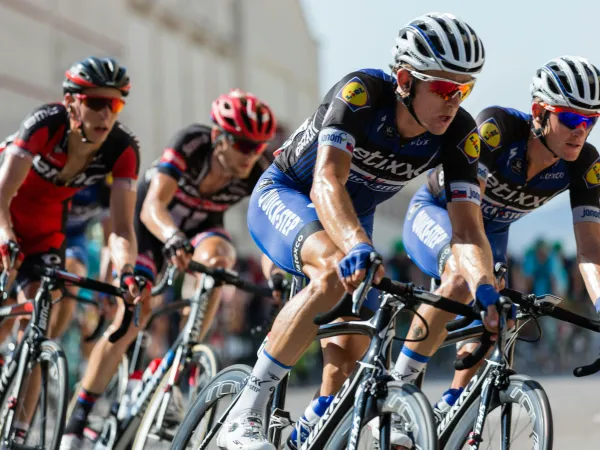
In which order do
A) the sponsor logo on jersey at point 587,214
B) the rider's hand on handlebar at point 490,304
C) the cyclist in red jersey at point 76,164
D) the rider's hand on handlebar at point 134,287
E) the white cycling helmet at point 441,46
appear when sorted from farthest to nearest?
the cyclist in red jersey at point 76,164
the rider's hand on handlebar at point 134,287
the sponsor logo on jersey at point 587,214
the white cycling helmet at point 441,46
the rider's hand on handlebar at point 490,304

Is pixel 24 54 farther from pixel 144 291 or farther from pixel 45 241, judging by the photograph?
pixel 144 291

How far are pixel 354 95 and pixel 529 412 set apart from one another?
1.53 metres

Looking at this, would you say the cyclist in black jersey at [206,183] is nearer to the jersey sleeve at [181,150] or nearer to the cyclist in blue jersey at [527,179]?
the jersey sleeve at [181,150]

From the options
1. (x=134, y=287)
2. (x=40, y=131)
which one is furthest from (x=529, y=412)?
(x=40, y=131)

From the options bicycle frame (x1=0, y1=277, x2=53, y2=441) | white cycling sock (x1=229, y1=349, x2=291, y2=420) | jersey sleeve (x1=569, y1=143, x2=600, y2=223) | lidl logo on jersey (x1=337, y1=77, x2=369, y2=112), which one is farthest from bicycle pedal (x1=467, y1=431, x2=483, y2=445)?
bicycle frame (x1=0, y1=277, x2=53, y2=441)

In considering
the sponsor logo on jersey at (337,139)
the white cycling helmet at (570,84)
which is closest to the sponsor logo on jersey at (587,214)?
the white cycling helmet at (570,84)

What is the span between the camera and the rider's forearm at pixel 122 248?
666 cm

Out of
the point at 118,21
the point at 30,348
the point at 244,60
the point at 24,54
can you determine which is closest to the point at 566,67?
the point at 30,348

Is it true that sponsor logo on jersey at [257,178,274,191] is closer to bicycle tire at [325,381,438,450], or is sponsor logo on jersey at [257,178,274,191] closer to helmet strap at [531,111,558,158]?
bicycle tire at [325,381,438,450]

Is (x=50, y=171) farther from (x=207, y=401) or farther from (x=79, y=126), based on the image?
(x=207, y=401)

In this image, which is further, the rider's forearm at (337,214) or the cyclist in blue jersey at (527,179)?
the cyclist in blue jersey at (527,179)

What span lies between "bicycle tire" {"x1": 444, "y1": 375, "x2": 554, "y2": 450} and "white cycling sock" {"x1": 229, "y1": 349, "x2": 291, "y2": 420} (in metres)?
0.80

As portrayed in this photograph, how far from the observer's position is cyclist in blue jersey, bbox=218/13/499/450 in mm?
4590

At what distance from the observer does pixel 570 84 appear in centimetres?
571
